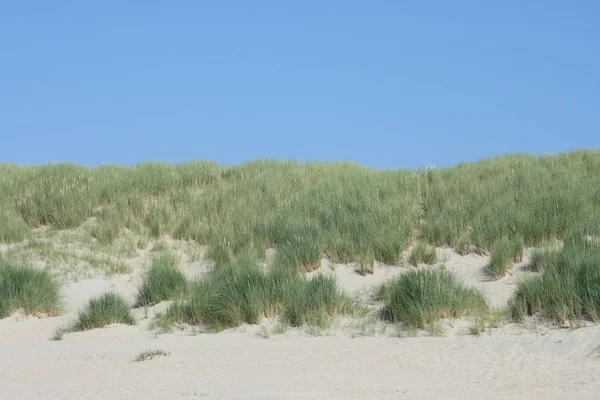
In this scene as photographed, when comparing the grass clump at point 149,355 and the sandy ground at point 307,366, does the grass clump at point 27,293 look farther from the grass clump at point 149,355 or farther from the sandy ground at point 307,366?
the grass clump at point 149,355

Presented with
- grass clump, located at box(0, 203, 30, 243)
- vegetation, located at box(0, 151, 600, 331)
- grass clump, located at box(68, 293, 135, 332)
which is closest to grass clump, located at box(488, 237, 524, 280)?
vegetation, located at box(0, 151, 600, 331)

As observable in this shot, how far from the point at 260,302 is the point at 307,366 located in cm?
216

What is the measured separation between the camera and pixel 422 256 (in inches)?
491

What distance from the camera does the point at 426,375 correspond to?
729 cm

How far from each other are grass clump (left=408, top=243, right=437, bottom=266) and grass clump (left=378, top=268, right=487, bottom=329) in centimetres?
250

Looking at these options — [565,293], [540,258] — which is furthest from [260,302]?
[540,258]

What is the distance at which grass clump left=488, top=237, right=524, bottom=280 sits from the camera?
11.4m

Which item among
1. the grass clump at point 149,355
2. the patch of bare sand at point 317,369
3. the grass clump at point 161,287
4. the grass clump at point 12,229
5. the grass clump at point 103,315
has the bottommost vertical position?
the patch of bare sand at point 317,369

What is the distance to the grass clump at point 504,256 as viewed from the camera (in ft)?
37.5

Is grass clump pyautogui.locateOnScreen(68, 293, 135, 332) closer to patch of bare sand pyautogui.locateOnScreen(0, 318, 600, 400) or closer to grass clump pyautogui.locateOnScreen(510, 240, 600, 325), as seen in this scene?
patch of bare sand pyautogui.locateOnScreen(0, 318, 600, 400)

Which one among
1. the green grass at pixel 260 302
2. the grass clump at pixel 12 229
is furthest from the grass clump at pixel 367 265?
the grass clump at pixel 12 229

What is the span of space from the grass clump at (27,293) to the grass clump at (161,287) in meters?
1.29

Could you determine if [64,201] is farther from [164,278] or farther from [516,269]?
[516,269]

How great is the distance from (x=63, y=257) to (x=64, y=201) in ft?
5.85
